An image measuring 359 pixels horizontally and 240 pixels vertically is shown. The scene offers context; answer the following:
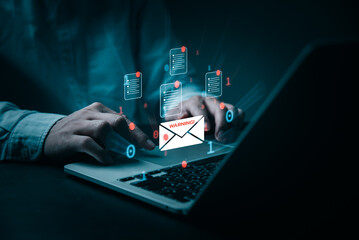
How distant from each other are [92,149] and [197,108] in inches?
13.7

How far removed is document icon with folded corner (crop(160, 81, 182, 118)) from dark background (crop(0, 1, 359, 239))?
16 cm

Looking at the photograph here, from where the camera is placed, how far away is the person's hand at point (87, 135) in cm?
55

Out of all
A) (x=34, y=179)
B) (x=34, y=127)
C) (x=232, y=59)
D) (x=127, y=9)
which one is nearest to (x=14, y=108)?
(x=34, y=127)

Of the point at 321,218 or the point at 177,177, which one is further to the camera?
the point at 177,177

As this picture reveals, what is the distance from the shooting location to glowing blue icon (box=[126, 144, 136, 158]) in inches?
24.2

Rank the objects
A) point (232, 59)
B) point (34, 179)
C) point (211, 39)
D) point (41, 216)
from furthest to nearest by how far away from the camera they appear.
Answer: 1. point (232, 59)
2. point (211, 39)
3. point (34, 179)
4. point (41, 216)

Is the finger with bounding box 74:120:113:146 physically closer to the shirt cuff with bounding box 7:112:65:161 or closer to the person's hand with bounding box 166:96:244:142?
the shirt cuff with bounding box 7:112:65:161

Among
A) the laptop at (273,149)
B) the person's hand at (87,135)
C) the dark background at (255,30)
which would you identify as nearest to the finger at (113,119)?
the person's hand at (87,135)

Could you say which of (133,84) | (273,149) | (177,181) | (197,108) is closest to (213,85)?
(197,108)

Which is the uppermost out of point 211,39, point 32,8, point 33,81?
point 32,8

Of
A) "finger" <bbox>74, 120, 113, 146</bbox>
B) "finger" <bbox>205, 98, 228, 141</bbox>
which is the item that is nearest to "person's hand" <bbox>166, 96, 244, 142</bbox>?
"finger" <bbox>205, 98, 228, 141</bbox>

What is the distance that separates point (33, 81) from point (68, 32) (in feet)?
0.67

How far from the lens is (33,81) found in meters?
1.02

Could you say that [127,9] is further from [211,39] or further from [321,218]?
[321,218]
